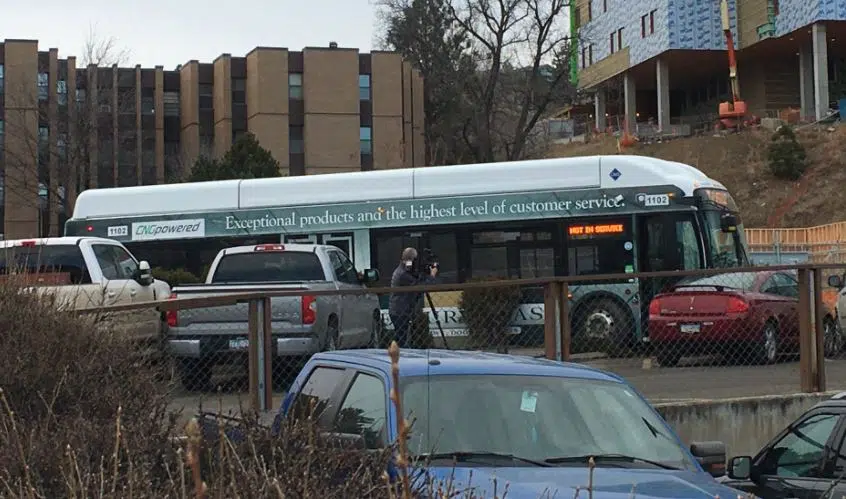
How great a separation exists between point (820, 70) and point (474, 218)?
154ft

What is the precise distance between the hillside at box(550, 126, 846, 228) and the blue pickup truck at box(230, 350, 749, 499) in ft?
158

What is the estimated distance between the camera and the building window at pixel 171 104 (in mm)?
65312

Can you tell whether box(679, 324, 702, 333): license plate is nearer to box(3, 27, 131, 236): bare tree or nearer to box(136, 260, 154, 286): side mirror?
box(136, 260, 154, 286): side mirror

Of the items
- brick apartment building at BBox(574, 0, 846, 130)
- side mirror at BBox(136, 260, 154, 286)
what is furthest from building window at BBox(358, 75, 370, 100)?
side mirror at BBox(136, 260, 154, 286)

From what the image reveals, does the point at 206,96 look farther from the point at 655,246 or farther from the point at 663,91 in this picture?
the point at 655,246

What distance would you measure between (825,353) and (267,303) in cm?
607

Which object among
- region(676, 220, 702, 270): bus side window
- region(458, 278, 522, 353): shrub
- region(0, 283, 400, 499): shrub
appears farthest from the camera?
region(676, 220, 702, 270): bus side window

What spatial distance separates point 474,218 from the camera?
1970 cm

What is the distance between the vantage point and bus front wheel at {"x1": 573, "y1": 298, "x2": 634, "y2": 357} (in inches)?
430

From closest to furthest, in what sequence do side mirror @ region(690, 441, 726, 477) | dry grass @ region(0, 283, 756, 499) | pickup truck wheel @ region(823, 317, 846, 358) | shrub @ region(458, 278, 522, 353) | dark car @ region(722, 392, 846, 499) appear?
dry grass @ region(0, 283, 756, 499) → side mirror @ region(690, 441, 726, 477) → dark car @ region(722, 392, 846, 499) → shrub @ region(458, 278, 522, 353) → pickup truck wheel @ region(823, 317, 846, 358)

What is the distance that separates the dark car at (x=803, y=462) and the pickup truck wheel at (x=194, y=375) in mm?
4251

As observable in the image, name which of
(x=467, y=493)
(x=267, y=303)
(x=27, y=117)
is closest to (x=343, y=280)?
(x=267, y=303)

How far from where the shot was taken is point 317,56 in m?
61.7

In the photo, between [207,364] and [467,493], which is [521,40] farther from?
[467,493]
